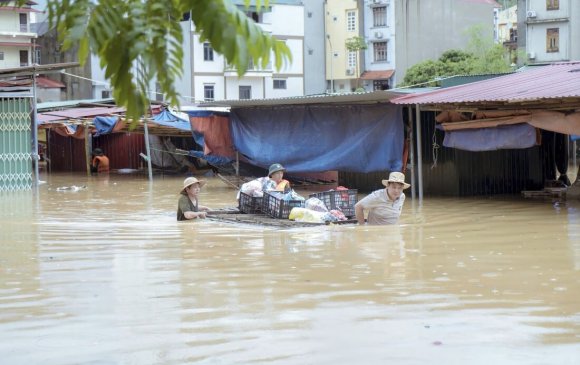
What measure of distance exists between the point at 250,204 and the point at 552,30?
149 ft

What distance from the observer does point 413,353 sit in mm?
5562

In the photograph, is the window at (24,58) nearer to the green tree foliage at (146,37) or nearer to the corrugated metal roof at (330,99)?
the corrugated metal roof at (330,99)

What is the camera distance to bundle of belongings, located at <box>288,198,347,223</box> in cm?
1195

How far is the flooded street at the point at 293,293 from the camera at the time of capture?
5.70 meters

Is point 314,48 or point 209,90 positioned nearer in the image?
point 209,90

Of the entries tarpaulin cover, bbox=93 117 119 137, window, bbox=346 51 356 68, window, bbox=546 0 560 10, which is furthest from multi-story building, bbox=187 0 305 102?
tarpaulin cover, bbox=93 117 119 137

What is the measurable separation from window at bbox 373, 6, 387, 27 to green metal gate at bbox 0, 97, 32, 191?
146ft

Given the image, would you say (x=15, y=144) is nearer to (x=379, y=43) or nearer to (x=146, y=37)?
(x=146, y=37)

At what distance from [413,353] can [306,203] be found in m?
6.80

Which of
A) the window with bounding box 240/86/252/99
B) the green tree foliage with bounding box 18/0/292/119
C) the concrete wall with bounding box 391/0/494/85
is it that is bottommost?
the green tree foliage with bounding box 18/0/292/119

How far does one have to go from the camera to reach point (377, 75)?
6262 centimetres

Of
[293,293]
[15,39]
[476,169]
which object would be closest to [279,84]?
[15,39]

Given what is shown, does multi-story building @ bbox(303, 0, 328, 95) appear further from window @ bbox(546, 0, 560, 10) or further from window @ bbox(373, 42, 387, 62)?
window @ bbox(546, 0, 560, 10)

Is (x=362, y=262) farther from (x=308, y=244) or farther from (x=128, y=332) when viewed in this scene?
(x=128, y=332)
